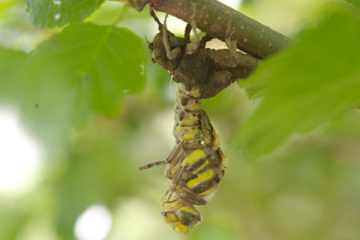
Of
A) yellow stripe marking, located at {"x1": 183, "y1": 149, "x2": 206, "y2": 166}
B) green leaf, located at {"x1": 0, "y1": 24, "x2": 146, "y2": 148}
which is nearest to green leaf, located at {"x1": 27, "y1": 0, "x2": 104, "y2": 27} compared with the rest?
green leaf, located at {"x1": 0, "y1": 24, "x2": 146, "y2": 148}

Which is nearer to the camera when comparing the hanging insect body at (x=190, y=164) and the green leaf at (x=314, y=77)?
the green leaf at (x=314, y=77)

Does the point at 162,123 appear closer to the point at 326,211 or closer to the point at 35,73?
the point at 326,211

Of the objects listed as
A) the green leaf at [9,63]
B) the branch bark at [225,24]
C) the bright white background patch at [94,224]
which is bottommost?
the bright white background patch at [94,224]

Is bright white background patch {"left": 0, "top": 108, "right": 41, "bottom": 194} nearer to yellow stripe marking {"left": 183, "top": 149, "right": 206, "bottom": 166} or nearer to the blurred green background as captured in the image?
the blurred green background

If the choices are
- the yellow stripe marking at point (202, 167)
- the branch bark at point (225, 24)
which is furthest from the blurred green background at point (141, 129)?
the yellow stripe marking at point (202, 167)

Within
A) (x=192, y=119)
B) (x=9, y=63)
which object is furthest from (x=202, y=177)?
(x=9, y=63)

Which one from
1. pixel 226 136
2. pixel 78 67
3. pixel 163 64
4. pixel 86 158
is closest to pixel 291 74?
pixel 163 64

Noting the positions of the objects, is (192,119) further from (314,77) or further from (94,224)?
(94,224)

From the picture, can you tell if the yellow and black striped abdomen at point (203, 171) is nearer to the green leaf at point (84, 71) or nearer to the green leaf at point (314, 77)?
the green leaf at point (84, 71)
